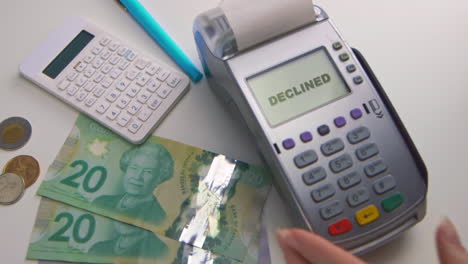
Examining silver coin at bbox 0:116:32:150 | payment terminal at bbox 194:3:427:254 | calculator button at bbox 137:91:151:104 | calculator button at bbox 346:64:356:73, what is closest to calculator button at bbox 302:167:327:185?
payment terminal at bbox 194:3:427:254

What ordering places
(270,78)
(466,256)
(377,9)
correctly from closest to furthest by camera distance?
1. (466,256)
2. (270,78)
3. (377,9)

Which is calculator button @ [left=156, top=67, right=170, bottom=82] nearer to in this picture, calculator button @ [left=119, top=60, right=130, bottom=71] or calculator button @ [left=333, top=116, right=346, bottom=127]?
calculator button @ [left=119, top=60, right=130, bottom=71]

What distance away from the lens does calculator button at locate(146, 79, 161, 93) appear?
46 centimetres

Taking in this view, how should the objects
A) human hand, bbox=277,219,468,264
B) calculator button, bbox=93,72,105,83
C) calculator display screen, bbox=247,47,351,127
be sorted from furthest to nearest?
calculator button, bbox=93,72,105,83, calculator display screen, bbox=247,47,351,127, human hand, bbox=277,219,468,264

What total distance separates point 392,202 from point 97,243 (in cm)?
28

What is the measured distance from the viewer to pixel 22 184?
1.41 feet

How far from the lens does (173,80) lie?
467 mm

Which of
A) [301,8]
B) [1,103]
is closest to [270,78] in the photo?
[301,8]

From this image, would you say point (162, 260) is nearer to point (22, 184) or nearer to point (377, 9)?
point (22, 184)

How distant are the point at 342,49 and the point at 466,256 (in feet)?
0.68

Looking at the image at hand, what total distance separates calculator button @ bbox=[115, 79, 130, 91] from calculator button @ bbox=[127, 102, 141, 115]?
0.02m

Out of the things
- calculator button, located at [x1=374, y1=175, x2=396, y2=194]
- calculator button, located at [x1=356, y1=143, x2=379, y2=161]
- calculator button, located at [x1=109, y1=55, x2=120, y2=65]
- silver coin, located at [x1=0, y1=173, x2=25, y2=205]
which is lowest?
calculator button, located at [x1=374, y1=175, x2=396, y2=194]

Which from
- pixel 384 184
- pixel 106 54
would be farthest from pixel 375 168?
pixel 106 54

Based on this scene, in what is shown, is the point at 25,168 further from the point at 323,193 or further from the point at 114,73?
the point at 323,193
